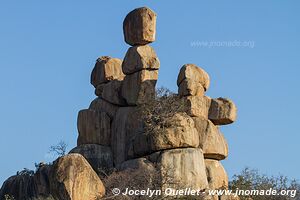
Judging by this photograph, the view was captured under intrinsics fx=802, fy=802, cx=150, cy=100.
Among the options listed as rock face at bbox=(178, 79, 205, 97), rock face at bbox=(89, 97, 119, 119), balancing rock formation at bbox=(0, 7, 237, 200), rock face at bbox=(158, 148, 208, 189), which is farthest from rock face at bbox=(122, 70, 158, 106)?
rock face at bbox=(158, 148, 208, 189)

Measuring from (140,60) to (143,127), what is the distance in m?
3.93

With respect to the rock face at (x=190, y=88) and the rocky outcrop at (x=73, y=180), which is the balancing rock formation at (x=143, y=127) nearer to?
the rock face at (x=190, y=88)

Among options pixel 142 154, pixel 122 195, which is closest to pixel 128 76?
pixel 142 154

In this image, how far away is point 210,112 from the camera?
132 ft

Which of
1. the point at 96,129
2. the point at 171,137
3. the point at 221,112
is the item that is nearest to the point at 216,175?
the point at 221,112

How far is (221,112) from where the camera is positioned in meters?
40.3

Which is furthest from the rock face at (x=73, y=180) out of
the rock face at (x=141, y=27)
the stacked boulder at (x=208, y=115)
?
the rock face at (x=141, y=27)

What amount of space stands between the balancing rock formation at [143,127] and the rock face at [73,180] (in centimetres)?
536

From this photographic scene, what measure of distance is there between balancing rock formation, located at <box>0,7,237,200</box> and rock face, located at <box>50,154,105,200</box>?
5.36 m

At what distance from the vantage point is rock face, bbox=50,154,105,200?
28812mm

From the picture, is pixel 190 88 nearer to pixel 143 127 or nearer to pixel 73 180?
pixel 143 127

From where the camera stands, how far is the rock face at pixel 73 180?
94.5 ft

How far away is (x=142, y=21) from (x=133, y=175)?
1007cm

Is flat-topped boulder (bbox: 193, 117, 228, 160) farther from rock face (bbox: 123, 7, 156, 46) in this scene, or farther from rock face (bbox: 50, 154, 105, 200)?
rock face (bbox: 50, 154, 105, 200)
